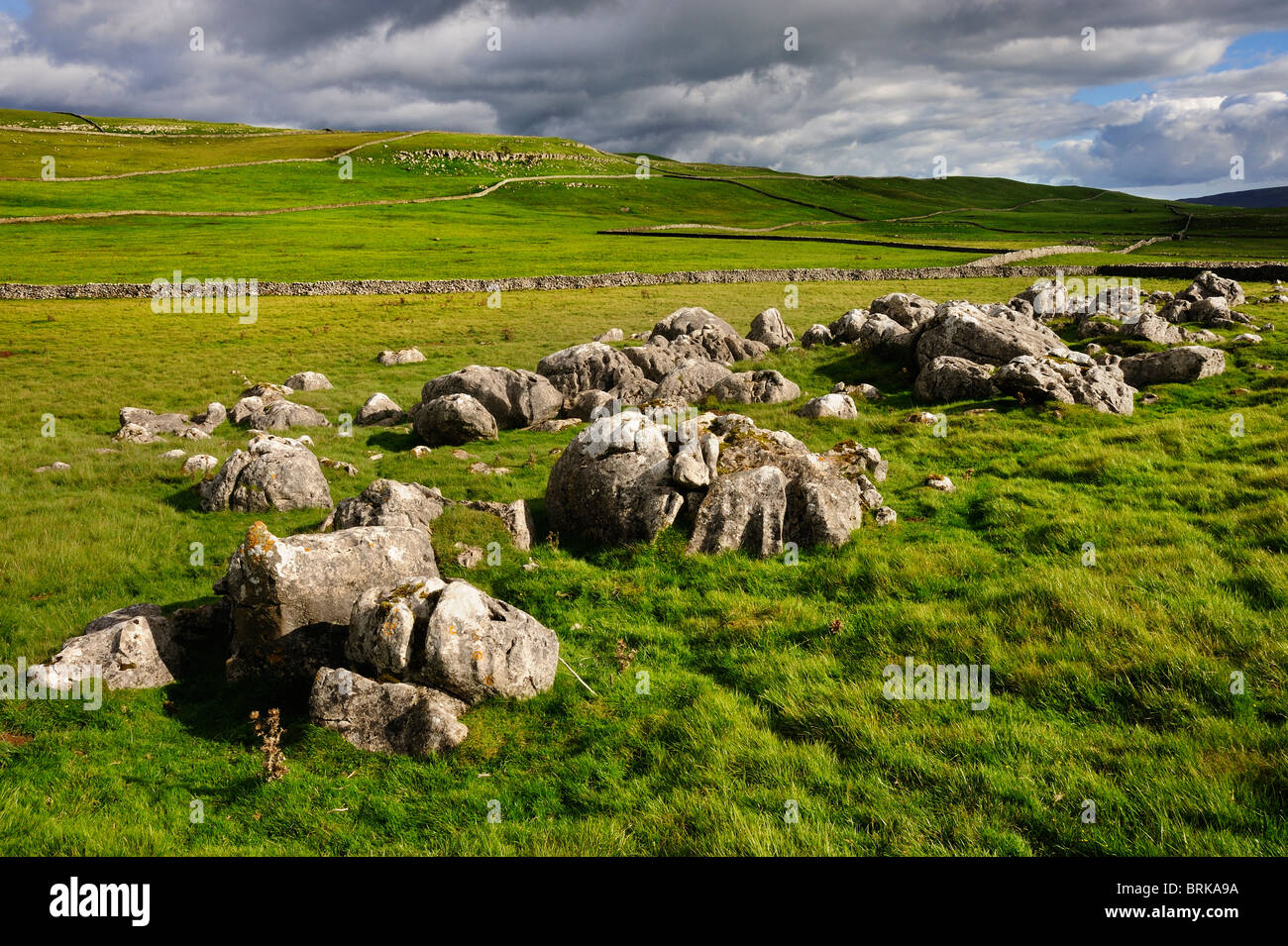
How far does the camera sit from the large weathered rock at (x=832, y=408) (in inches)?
888

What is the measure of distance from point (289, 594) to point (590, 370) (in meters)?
19.3

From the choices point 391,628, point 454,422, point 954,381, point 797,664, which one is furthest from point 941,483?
point 454,422

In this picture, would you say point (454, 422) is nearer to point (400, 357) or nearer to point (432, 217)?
point (400, 357)

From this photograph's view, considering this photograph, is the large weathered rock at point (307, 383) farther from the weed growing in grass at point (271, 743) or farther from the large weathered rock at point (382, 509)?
the weed growing in grass at point (271, 743)

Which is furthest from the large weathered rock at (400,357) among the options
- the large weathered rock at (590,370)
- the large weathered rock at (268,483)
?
the large weathered rock at (268,483)

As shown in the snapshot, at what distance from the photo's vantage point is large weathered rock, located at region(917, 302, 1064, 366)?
81.9 feet

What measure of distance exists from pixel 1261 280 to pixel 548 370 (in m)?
51.5

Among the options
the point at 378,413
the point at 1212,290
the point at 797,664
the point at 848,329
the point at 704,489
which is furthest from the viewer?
the point at 1212,290

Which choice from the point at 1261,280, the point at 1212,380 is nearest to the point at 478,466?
the point at 1212,380

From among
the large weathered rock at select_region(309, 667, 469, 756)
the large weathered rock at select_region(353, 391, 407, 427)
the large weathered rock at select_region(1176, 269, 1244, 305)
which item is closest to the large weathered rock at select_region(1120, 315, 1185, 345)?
the large weathered rock at select_region(1176, 269, 1244, 305)

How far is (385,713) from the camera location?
9234 mm

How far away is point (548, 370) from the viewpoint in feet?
95.5
